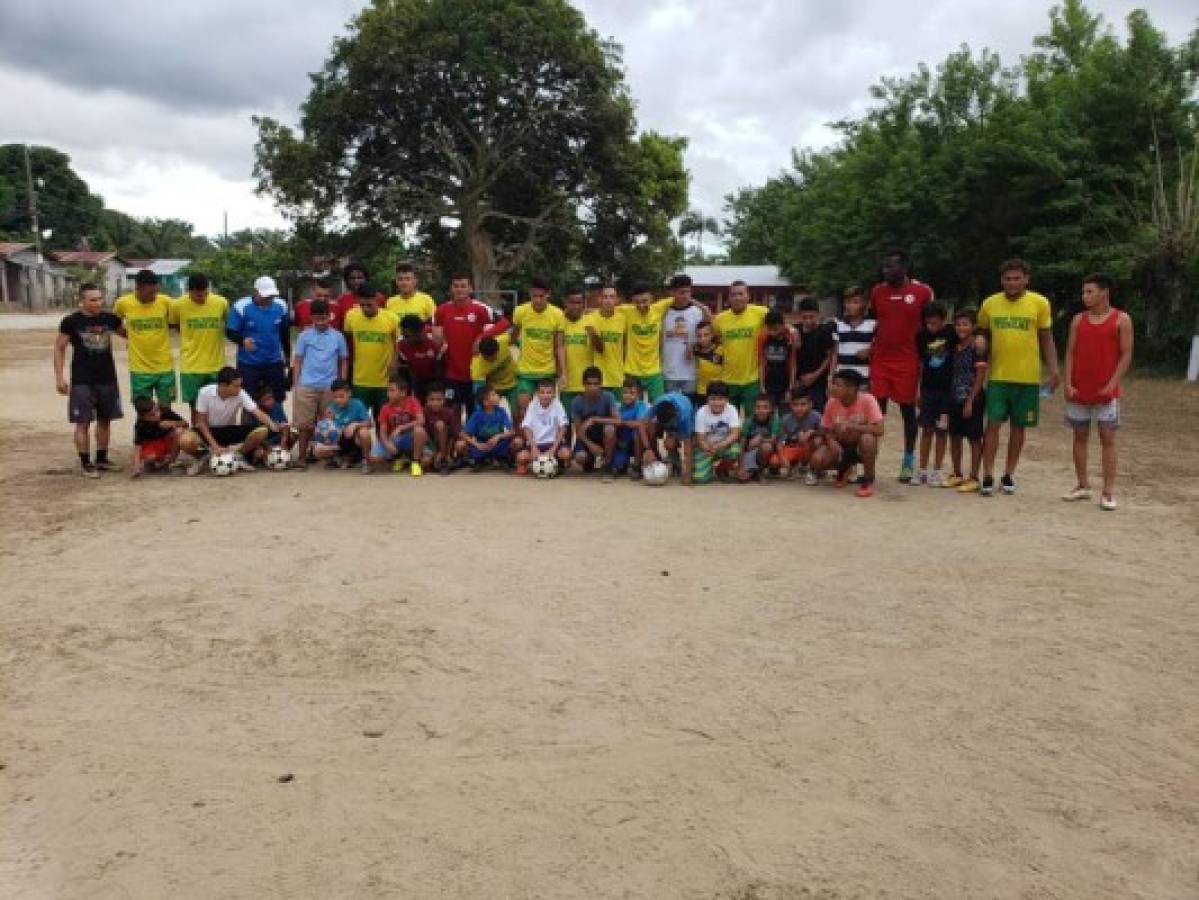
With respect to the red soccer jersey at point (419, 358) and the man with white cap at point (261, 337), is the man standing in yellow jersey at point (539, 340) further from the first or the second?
the man with white cap at point (261, 337)

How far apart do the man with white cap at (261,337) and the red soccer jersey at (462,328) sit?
1433 millimetres

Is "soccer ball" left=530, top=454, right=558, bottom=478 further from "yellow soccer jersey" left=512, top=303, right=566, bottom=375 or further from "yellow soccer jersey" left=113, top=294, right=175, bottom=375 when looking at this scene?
"yellow soccer jersey" left=113, top=294, right=175, bottom=375

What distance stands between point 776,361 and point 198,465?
5062mm

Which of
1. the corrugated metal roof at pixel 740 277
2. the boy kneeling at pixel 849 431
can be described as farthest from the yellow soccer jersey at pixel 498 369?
the corrugated metal roof at pixel 740 277

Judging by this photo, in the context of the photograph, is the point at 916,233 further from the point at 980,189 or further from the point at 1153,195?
the point at 1153,195

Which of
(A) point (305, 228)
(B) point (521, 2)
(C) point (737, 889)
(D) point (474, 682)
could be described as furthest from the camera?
(A) point (305, 228)

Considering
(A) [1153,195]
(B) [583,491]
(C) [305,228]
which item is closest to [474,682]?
(B) [583,491]

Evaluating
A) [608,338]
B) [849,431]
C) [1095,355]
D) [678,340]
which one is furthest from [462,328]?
[1095,355]

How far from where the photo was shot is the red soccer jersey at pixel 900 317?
300 inches

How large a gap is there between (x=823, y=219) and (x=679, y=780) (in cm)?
2803

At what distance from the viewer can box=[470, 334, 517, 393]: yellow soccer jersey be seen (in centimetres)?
854

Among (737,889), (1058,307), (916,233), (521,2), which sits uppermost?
(521,2)

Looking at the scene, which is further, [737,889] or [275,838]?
[275,838]

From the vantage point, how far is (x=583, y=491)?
750 cm
